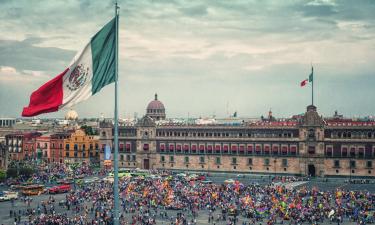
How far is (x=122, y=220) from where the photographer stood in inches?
2007

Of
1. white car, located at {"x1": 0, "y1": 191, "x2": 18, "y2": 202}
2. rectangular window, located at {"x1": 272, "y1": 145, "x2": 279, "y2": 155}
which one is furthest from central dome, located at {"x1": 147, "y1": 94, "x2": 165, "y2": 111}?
white car, located at {"x1": 0, "y1": 191, "x2": 18, "y2": 202}

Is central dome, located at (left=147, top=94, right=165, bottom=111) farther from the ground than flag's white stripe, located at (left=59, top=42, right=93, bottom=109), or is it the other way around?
central dome, located at (left=147, top=94, right=165, bottom=111)

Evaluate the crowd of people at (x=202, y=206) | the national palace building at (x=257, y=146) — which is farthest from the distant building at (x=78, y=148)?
the crowd of people at (x=202, y=206)

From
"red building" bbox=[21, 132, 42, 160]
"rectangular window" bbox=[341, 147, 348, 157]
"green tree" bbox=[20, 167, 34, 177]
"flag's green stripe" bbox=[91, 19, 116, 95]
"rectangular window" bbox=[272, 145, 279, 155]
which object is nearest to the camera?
"flag's green stripe" bbox=[91, 19, 116, 95]

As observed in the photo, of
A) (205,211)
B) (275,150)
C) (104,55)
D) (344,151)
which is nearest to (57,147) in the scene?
(275,150)

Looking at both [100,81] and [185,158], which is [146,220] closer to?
[100,81]

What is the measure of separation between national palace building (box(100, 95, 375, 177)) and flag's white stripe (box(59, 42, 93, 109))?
7160 cm

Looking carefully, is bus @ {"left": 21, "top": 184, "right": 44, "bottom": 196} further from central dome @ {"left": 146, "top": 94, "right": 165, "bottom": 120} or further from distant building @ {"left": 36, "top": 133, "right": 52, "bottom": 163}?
central dome @ {"left": 146, "top": 94, "right": 165, "bottom": 120}

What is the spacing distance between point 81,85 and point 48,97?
133 centimetres

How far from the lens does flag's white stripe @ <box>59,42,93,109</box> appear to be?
795 inches

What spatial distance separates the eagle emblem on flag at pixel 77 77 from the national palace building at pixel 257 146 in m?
71.6

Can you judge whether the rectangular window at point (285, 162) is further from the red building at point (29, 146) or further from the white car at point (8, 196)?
the red building at point (29, 146)

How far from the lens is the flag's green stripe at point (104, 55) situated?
20.0 meters

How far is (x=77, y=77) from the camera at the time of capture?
2028 centimetres
